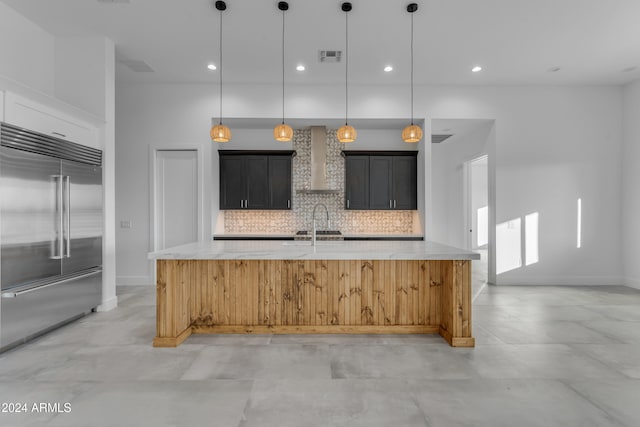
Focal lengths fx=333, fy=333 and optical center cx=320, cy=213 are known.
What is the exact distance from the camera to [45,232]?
3.30m

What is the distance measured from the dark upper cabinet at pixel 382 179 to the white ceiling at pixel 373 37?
1.35 m

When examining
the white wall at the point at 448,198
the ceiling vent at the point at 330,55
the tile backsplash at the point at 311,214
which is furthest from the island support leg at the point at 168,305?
the white wall at the point at 448,198

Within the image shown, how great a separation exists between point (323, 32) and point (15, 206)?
373cm

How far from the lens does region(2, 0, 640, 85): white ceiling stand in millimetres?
Answer: 3658

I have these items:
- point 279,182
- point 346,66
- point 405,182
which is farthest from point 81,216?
point 405,182

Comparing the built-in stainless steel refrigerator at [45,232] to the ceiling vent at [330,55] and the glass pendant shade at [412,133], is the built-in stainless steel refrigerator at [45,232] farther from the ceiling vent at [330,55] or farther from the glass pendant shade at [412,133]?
the glass pendant shade at [412,133]

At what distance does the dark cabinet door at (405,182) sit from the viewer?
20.3 feet

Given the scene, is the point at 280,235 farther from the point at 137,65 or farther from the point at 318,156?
the point at 137,65

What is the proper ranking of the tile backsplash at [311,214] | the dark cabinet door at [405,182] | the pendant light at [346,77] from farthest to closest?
the tile backsplash at [311,214] → the dark cabinet door at [405,182] → the pendant light at [346,77]

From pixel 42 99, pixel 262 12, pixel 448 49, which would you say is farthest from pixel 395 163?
pixel 42 99

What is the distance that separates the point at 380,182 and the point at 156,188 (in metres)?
3.98

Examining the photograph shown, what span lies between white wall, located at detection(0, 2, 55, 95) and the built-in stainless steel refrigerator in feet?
3.16

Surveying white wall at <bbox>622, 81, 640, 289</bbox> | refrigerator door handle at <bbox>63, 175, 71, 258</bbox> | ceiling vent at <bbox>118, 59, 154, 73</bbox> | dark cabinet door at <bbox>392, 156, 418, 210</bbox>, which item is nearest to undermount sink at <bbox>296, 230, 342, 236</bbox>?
dark cabinet door at <bbox>392, 156, 418, 210</bbox>

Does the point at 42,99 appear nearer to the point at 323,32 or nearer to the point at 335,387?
the point at 323,32
